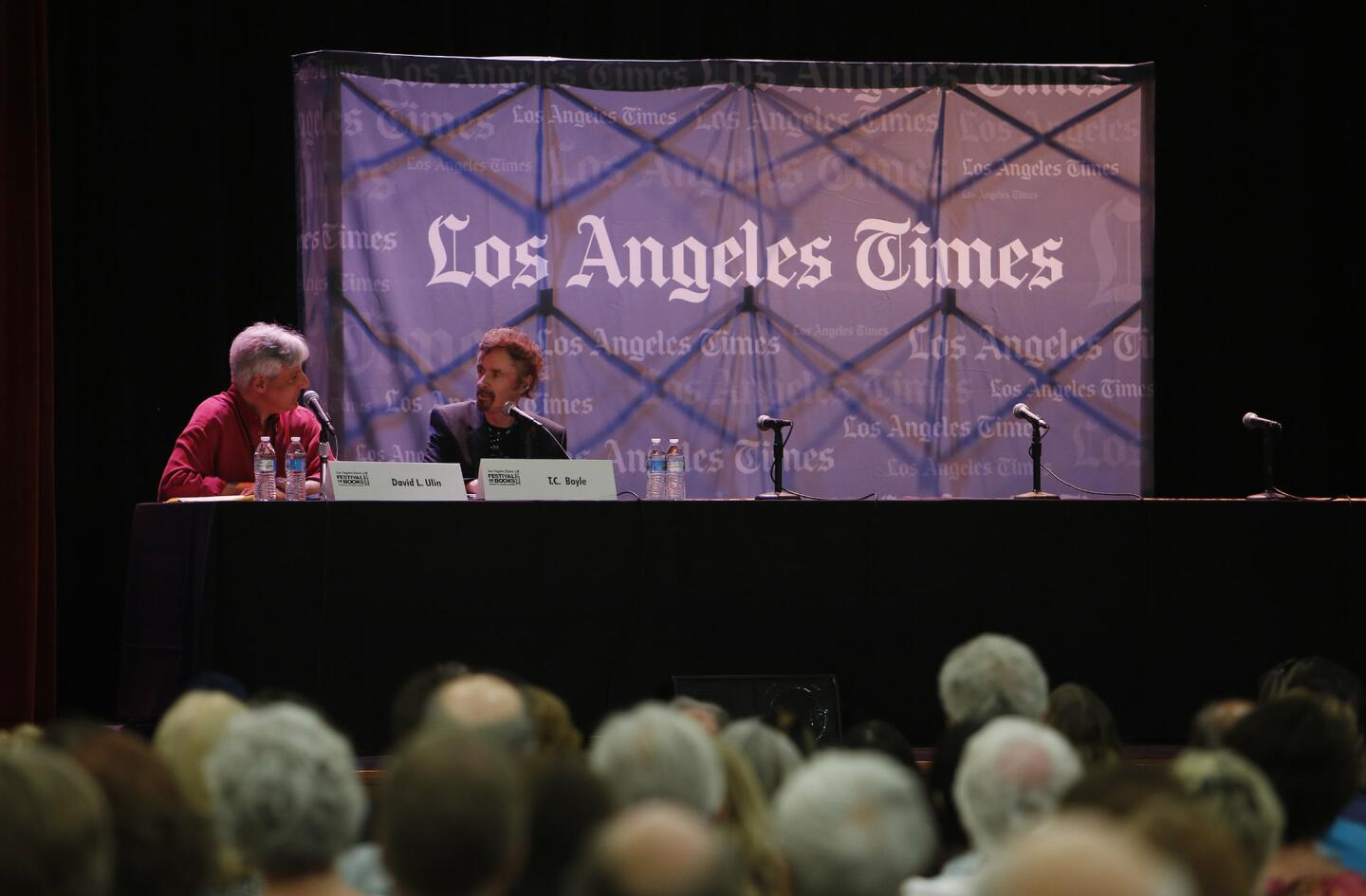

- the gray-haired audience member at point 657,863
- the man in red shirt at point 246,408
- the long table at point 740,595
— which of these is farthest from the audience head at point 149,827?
the man in red shirt at point 246,408

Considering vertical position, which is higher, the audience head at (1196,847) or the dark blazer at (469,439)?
the dark blazer at (469,439)

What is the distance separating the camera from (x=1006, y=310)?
229 inches

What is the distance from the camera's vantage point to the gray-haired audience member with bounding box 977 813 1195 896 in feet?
2.74

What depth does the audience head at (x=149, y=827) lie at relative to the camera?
1.37m

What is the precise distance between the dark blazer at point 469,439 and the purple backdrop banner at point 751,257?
518 mm

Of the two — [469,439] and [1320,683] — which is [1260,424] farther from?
[469,439]

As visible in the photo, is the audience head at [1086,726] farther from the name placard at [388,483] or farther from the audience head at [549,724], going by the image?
the name placard at [388,483]

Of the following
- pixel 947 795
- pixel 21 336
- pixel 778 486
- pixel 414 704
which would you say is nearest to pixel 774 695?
pixel 778 486

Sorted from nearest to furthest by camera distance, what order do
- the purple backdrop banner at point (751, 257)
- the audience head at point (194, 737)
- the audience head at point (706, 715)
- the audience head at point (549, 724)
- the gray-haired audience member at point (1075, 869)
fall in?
the gray-haired audience member at point (1075, 869), the audience head at point (194, 737), the audience head at point (549, 724), the audience head at point (706, 715), the purple backdrop banner at point (751, 257)

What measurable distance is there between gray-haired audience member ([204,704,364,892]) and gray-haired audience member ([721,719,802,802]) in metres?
0.53

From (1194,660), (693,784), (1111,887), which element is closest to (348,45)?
(1194,660)

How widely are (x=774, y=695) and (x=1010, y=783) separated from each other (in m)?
2.33

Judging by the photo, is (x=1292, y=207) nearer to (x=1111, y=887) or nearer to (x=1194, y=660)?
(x=1194, y=660)

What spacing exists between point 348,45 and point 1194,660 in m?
3.80
